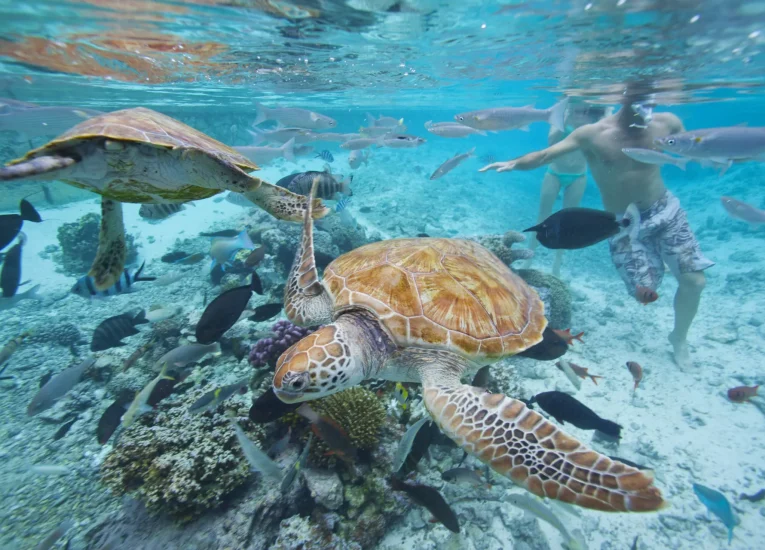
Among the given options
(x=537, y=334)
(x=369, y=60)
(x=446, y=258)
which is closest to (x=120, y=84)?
(x=369, y=60)

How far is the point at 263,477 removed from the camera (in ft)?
8.94

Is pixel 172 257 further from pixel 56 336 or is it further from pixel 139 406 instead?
pixel 139 406

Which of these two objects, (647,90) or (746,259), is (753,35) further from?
(746,259)

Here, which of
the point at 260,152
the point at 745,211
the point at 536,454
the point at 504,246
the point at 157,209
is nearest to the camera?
the point at 536,454

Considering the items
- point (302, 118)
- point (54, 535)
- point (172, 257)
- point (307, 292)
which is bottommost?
point (54, 535)

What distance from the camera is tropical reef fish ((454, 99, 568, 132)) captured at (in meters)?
7.12

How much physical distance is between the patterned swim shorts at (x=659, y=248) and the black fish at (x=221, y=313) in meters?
6.16

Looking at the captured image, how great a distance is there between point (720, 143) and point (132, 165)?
25.9 ft

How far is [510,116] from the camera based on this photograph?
723cm

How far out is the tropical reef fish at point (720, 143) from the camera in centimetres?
502

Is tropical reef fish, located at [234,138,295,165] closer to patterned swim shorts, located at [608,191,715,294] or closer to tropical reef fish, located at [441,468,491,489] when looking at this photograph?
patterned swim shorts, located at [608,191,715,294]

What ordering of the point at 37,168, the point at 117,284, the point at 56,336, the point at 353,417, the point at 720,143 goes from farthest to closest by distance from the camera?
the point at 56,336 < the point at 720,143 < the point at 117,284 < the point at 353,417 < the point at 37,168

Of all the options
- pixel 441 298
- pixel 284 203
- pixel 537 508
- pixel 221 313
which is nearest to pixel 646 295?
pixel 537 508

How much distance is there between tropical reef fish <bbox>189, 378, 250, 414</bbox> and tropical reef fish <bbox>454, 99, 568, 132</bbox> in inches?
280
